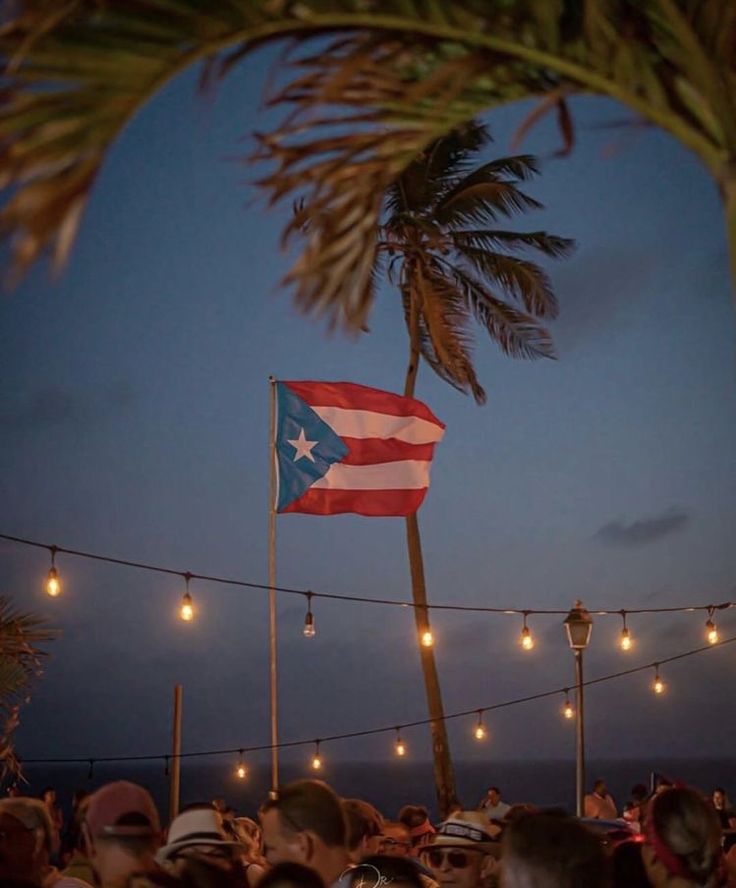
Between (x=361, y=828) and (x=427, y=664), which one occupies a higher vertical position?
(x=427, y=664)

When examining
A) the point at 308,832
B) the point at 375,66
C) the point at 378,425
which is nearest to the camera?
the point at 375,66

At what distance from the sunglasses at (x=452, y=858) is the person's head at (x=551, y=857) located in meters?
1.91

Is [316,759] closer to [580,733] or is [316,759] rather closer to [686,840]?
[580,733]

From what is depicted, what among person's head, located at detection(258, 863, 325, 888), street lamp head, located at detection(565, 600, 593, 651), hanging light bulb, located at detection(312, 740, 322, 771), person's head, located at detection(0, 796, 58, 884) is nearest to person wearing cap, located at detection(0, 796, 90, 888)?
person's head, located at detection(0, 796, 58, 884)

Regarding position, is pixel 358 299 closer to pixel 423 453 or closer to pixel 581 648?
pixel 581 648

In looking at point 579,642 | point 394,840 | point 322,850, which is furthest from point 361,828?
point 579,642

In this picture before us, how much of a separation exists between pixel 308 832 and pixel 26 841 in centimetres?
127

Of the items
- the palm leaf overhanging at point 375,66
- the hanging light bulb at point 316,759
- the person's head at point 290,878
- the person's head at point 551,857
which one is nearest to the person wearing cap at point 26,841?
the person's head at point 290,878

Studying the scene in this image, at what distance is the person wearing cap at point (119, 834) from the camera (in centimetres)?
405

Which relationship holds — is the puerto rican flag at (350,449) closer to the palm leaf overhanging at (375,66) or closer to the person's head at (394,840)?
the person's head at (394,840)

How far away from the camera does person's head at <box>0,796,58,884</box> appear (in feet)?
15.0

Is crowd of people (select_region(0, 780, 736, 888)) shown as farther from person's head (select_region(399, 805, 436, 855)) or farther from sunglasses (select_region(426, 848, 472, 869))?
person's head (select_region(399, 805, 436, 855))

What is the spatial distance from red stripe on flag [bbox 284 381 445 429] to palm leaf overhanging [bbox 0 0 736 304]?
436 inches

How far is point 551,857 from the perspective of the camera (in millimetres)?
3600
